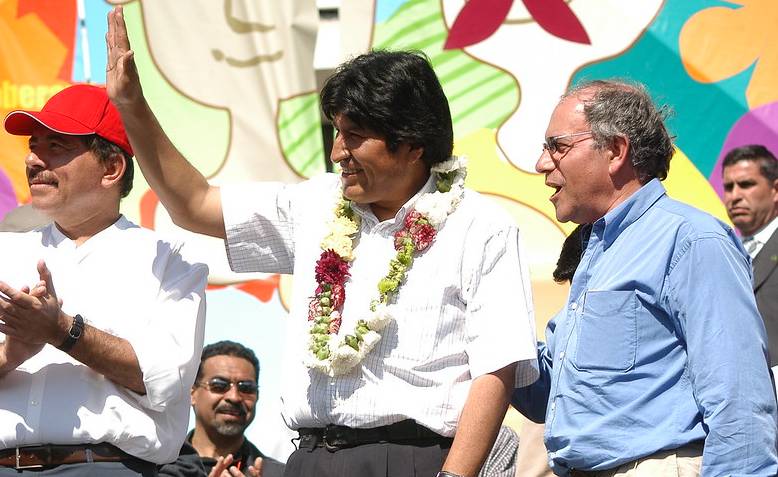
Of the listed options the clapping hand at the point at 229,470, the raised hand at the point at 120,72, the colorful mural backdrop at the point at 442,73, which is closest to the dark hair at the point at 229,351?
the colorful mural backdrop at the point at 442,73

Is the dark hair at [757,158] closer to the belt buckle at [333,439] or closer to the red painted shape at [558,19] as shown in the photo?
the red painted shape at [558,19]

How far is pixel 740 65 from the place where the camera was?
6.06m

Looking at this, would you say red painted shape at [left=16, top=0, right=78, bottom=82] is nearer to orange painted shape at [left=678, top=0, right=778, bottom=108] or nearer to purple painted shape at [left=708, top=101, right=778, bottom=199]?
orange painted shape at [left=678, top=0, right=778, bottom=108]

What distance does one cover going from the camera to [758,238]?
5891 millimetres

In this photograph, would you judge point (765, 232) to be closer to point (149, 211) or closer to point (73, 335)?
point (149, 211)

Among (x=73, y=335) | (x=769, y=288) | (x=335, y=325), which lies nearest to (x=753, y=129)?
(x=769, y=288)

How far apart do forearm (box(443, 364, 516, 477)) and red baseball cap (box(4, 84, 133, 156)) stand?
136 cm

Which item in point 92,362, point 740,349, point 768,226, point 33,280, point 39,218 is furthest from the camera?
point 768,226

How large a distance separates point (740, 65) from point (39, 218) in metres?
3.46

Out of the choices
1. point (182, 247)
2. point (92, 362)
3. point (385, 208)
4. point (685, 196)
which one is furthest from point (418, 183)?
point (685, 196)

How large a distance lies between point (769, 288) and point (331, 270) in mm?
2611

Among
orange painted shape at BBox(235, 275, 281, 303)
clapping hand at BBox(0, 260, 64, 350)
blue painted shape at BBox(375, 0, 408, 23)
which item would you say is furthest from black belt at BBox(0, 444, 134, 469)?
blue painted shape at BBox(375, 0, 408, 23)

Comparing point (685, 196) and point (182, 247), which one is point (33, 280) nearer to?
point (182, 247)

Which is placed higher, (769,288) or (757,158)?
(757,158)
